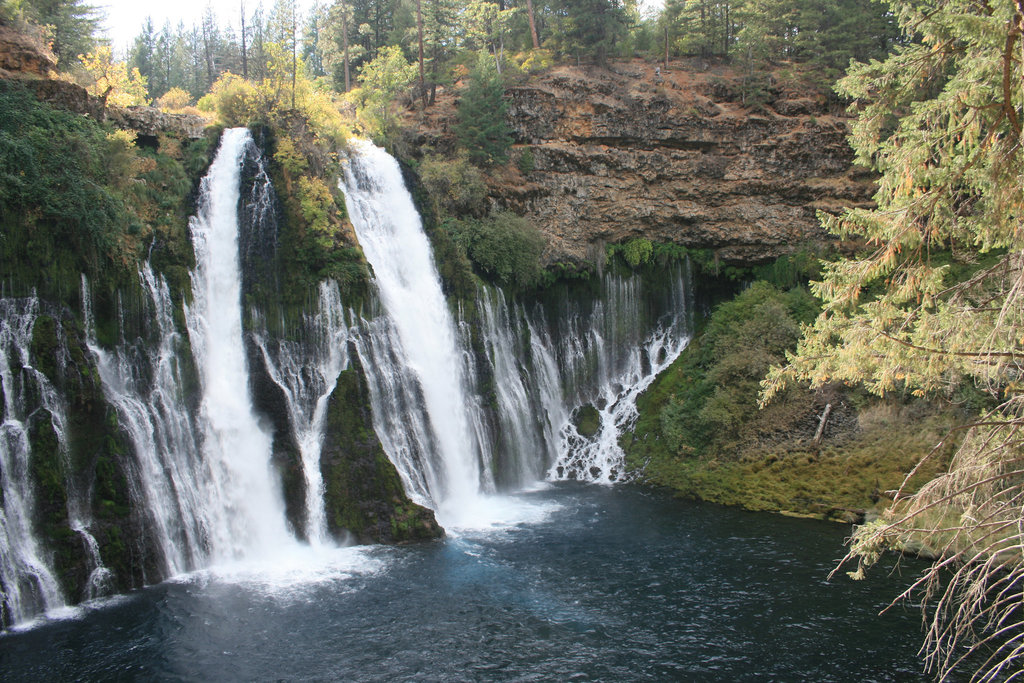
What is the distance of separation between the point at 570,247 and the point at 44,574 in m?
20.6

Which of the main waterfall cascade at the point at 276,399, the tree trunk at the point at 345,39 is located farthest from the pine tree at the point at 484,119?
the tree trunk at the point at 345,39

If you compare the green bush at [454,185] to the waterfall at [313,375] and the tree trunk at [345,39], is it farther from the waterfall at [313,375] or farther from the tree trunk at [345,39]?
the tree trunk at [345,39]

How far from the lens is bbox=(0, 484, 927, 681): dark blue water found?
11.2 m

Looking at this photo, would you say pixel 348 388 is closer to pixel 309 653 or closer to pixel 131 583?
pixel 131 583

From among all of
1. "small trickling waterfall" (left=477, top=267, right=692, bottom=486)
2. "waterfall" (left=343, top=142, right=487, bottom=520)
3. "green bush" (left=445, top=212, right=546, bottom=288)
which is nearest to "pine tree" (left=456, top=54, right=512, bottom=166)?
"green bush" (left=445, top=212, right=546, bottom=288)

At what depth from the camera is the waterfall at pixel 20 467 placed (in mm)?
12562

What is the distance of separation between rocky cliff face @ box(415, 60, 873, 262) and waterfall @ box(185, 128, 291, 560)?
1301cm

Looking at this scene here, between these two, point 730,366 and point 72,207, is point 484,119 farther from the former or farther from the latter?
point 72,207

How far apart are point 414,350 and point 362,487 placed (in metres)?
4.87

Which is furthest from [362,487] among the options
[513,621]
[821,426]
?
[821,426]

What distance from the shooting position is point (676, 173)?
96.4ft

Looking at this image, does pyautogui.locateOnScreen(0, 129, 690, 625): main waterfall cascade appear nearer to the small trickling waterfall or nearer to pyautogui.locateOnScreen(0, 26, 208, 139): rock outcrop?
the small trickling waterfall

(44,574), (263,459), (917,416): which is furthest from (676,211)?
(44,574)

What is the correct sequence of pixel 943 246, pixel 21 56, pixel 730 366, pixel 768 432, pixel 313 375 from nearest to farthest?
pixel 943 246 < pixel 21 56 < pixel 313 375 < pixel 768 432 < pixel 730 366
